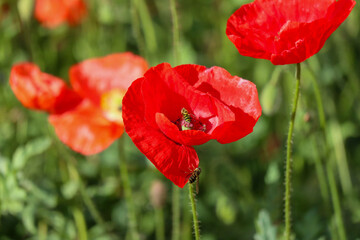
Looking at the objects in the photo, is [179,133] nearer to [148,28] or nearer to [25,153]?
[25,153]

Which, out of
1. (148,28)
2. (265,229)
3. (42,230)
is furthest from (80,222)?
(148,28)

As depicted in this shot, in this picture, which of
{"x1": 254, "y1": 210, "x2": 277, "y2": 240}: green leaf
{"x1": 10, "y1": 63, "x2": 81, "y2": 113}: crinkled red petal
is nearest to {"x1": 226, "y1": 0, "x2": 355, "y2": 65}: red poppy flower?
{"x1": 254, "y1": 210, "x2": 277, "y2": 240}: green leaf

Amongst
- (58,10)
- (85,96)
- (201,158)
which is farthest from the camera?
(58,10)

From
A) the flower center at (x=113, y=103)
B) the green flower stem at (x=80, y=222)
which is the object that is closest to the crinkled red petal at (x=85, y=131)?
the flower center at (x=113, y=103)

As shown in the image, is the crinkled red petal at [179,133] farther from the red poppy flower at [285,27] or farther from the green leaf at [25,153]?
the green leaf at [25,153]

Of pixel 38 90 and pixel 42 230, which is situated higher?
pixel 38 90

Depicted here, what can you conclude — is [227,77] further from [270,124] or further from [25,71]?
[270,124]
